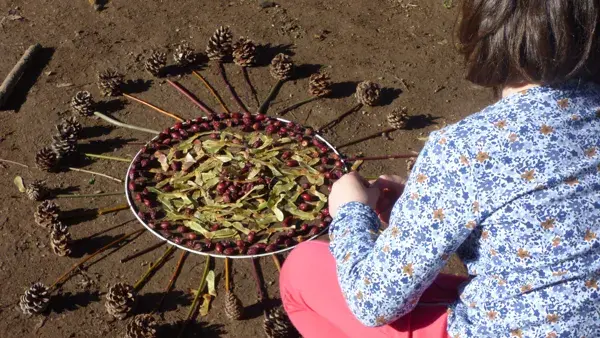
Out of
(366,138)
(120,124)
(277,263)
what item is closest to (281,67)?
(366,138)

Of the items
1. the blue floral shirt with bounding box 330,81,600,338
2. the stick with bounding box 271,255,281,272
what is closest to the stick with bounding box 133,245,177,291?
the stick with bounding box 271,255,281,272

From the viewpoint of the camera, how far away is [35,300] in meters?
3.39

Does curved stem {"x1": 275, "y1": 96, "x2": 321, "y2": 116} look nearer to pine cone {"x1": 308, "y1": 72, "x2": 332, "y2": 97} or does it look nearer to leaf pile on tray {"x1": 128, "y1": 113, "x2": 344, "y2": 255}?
pine cone {"x1": 308, "y1": 72, "x2": 332, "y2": 97}

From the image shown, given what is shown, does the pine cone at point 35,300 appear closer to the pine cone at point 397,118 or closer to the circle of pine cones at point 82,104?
the circle of pine cones at point 82,104

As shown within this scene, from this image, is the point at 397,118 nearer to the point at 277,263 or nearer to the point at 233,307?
the point at 277,263

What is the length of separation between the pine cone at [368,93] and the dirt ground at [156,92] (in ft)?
0.24

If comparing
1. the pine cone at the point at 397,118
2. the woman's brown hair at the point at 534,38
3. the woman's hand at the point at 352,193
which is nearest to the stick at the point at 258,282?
the woman's hand at the point at 352,193

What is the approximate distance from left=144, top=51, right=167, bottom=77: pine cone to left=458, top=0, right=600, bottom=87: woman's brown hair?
2.96 m

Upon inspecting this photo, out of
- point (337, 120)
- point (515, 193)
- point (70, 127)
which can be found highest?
point (515, 193)

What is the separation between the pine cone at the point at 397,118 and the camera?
4.37 metres

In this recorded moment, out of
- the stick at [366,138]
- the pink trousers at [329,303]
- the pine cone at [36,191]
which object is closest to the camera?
the pink trousers at [329,303]

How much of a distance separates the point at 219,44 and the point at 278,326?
7.25ft

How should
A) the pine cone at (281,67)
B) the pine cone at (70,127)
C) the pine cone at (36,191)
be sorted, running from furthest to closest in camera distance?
the pine cone at (281,67)
the pine cone at (70,127)
the pine cone at (36,191)

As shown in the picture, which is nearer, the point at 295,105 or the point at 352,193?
the point at 352,193
